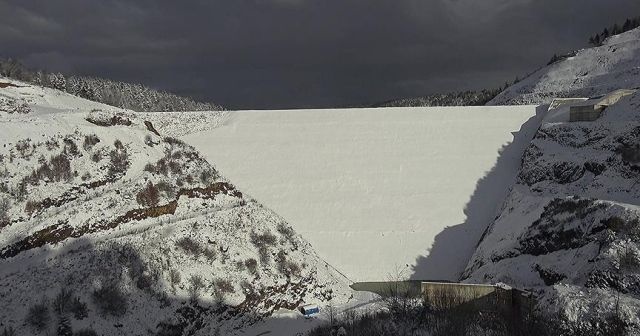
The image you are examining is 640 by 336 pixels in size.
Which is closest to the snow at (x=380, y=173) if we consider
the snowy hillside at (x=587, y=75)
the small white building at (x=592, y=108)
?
the small white building at (x=592, y=108)

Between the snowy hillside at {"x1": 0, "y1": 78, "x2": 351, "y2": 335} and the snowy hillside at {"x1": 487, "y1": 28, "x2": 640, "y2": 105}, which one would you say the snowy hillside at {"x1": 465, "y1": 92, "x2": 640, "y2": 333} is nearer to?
the snowy hillside at {"x1": 0, "y1": 78, "x2": 351, "y2": 335}

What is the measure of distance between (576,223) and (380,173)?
18.0 meters

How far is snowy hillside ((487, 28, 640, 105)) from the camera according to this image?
257ft

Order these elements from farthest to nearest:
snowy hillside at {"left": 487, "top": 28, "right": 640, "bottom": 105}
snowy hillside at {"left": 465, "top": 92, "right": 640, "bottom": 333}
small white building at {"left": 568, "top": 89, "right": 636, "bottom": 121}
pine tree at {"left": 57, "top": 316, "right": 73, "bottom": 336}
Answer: snowy hillside at {"left": 487, "top": 28, "right": 640, "bottom": 105}
small white building at {"left": 568, "top": 89, "right": 636, "bottom": 121}
pine tree at {"left": 57, "top": 316, "right": 73, "bottom": 336}
snowy hillside at {"left": 465, "top": 92, "right": 640, "bottom": 333}

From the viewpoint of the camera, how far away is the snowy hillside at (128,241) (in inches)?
888

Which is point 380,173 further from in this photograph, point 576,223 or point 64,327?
point 64,327

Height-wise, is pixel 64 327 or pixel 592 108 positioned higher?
pixel 592 108

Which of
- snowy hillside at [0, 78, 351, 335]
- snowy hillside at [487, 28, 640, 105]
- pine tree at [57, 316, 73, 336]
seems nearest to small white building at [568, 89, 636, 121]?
snowy hillside at [0, 78, 351, 335]

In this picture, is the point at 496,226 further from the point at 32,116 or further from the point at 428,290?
the point at 32,116

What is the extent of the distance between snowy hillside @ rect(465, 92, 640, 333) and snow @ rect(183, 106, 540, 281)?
258 centimetres

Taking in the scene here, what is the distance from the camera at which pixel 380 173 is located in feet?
134

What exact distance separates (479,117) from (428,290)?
2710 cm

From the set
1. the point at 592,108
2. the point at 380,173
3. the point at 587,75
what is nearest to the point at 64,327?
the point at 380,173

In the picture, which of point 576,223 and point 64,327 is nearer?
point 64,327
